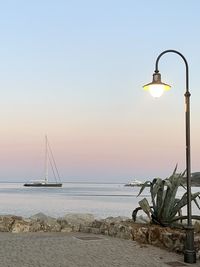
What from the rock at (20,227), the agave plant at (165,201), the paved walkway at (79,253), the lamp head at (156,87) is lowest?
the paved walkway at (79,253)

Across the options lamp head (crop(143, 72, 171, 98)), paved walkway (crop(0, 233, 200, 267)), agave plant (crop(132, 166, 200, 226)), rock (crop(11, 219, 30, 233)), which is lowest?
paved walkway (crop(0, 233, 200, 267))

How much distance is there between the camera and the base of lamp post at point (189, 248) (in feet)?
30.1

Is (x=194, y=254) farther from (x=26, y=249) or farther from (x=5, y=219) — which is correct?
(x=5, y=219)

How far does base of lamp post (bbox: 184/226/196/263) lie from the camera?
917 centimetres

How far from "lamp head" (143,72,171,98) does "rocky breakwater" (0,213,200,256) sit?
10.3 feet

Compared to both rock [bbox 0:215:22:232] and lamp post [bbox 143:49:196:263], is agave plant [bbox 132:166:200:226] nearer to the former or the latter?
lamp post [bbox 143:49:196:263]

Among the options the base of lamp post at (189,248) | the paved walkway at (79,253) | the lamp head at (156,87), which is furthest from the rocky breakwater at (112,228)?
the lamp head at (156,87)

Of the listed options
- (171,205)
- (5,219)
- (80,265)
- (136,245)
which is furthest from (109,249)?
(5,219)

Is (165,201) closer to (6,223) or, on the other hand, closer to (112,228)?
(112,228)

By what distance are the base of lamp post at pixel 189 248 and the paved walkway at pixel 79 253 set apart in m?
0.14

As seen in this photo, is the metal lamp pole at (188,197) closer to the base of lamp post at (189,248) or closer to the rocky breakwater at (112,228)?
the base of lamp post at (189,248)

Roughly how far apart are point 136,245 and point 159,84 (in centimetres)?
367

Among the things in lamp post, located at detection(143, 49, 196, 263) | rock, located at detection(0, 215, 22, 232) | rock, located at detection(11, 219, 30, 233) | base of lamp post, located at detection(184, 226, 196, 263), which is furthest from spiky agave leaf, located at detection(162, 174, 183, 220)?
rock, located at detection(0, 215, 22, 232)

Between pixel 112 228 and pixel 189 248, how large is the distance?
291cm
